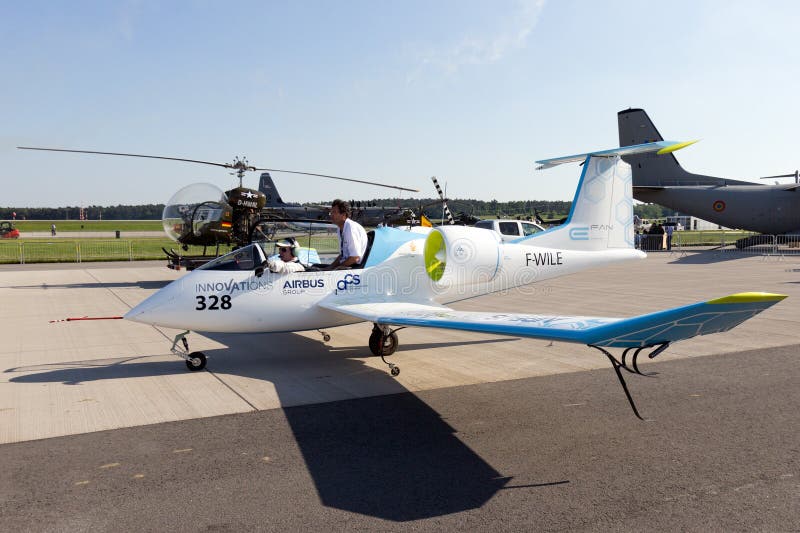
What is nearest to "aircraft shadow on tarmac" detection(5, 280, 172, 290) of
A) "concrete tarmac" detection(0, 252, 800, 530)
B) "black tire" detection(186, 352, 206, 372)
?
"concrete tarmac" detection(0, 252, 800, 530)

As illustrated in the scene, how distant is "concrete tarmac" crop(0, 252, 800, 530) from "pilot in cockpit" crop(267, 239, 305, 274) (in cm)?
149

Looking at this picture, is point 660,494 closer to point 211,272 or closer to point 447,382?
point 447,382

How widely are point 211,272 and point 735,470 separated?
6.74m

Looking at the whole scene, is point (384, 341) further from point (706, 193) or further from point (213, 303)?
point (706, 193)

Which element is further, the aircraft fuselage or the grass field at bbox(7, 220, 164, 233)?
the grass field at bbox(7, 220, 164, 233)

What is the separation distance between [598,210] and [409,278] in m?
3.59

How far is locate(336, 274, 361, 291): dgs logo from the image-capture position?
8.77 m

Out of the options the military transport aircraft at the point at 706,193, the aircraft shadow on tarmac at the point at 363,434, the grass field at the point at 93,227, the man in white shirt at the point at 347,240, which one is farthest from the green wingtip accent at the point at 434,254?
the grass field at the point at 93,227

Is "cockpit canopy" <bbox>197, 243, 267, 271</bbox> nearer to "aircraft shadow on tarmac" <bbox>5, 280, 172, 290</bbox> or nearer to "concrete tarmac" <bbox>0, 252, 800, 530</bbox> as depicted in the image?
"concrete tarmac" <bbox>0, 252, 800, 530</bbox>

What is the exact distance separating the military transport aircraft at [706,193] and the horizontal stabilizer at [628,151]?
2943 cm

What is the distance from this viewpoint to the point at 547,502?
4.53m

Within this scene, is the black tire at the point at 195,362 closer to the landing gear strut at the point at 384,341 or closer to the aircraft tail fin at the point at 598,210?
Result: the landing gear strut at the point at 384,341

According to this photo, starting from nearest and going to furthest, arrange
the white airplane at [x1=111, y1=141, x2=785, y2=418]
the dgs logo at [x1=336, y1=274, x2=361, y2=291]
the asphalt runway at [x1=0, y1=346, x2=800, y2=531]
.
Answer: the asphalt runway at [x1=0, y1=346, x2=800, y2=531] → the white airplane at [x1=111, y1=141, x2=785, y2=418] → the dgs logo at [x1=336, y1=274, x2=361, y2=291]

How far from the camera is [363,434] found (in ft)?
19.6
